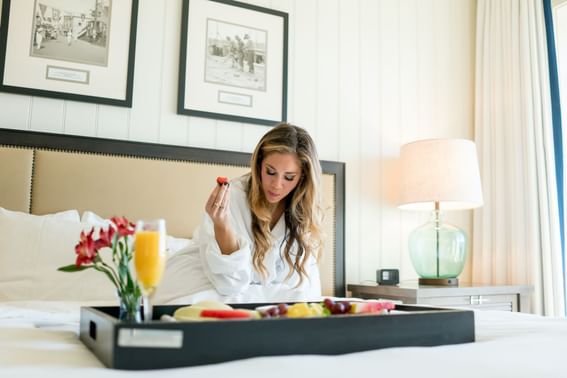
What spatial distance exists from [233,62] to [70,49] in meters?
0.81

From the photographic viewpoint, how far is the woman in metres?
1.72

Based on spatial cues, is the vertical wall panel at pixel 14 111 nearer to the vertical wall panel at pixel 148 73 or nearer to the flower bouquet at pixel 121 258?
the vertical wall panel at pixel 148 73

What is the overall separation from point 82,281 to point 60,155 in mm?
637

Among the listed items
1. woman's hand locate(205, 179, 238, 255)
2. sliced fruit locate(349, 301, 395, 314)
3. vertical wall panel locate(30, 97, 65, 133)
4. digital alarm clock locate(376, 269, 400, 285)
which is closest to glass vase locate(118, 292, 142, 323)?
sliced fruit locate(349, 301, 395, 314)

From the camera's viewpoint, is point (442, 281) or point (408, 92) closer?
point (442, 281)

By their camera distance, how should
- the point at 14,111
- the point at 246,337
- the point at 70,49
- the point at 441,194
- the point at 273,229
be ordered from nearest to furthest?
the point at 246,337
the point at 273,229
the point at 14,111
the point at 70,49
the point at 441,194

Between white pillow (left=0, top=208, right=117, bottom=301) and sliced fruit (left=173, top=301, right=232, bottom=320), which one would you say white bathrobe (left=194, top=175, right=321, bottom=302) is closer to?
white pillow (left=0, top=208, right=117, bottom=301)

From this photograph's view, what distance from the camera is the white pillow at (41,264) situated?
A: 1.97m

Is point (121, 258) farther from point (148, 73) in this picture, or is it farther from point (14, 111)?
point (148, 73)

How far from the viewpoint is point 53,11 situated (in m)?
2.51

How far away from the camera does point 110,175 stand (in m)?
2.44

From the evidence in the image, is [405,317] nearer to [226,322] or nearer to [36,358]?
[226,322]

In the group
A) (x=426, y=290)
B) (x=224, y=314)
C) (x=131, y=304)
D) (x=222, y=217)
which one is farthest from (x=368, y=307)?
(x=426, y=290)

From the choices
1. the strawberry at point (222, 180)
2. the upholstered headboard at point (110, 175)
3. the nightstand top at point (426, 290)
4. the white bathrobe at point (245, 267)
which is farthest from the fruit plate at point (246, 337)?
the nightstand top at point (426, 290)
